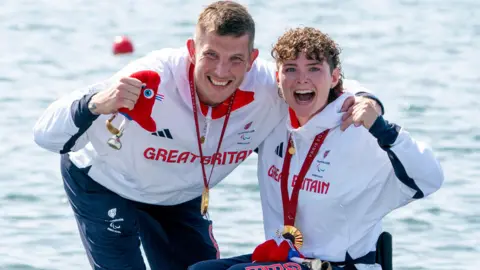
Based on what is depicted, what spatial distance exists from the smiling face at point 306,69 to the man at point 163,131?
187 millimetres

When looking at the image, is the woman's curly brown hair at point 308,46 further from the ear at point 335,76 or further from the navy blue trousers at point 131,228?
the navy blue trousers at point 131,228

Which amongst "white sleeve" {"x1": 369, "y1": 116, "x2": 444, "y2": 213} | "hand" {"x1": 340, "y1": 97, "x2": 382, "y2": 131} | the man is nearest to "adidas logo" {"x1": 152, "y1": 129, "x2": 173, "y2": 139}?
the man

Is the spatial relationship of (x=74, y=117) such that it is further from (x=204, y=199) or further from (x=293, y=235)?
(x=293, y=235)

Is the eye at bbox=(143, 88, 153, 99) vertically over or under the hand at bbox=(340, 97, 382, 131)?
under

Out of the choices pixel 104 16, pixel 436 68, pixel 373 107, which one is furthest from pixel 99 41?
pixel 373 107

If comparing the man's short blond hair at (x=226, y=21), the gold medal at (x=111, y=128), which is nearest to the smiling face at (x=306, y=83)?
the man's short blond hair at (x=226, y=21)

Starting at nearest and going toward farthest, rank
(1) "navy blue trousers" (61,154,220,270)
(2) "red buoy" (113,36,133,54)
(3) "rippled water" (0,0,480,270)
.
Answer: (1) "navy blue trousers" (61,154,220,270), (3) "rippled water" (0,0,480,270), (2) "red buoy" (113,36,133,54)

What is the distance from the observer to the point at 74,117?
571cm

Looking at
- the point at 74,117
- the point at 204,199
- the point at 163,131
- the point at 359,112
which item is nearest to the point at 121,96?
the point at 74,117

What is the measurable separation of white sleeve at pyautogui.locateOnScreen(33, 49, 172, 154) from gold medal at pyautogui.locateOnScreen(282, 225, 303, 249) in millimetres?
961

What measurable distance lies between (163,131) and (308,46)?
85 cm

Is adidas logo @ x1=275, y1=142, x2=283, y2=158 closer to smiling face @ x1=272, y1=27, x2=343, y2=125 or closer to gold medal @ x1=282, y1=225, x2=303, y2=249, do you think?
smiling face @ x1=272, y1=27, x2=343, y2=125

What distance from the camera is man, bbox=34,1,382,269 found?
5660 millimetres

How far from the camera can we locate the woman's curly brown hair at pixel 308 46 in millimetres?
5574
